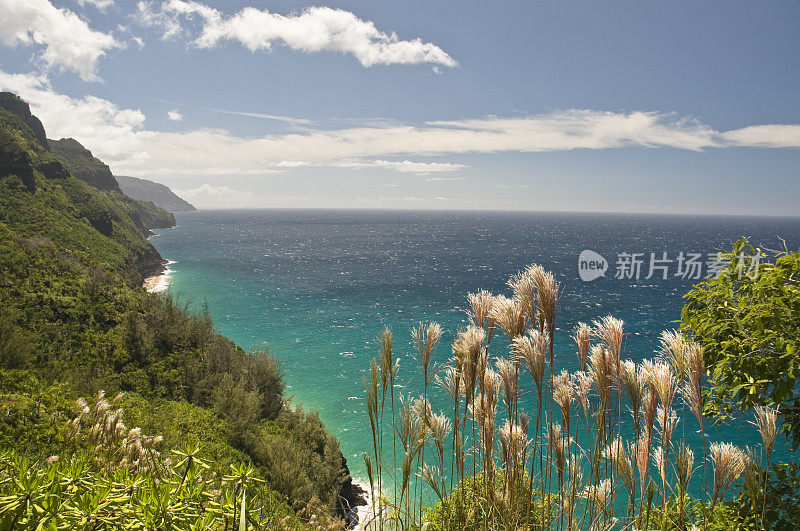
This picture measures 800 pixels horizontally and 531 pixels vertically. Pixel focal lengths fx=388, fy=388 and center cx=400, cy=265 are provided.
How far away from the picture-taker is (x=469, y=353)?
9.57 feet

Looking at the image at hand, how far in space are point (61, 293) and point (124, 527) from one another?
21653mm

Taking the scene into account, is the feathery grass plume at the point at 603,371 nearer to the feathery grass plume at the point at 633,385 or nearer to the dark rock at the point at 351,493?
the feathery grass plume at the point at 633,385

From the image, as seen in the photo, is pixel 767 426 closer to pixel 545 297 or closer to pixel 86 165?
pixel 545 297

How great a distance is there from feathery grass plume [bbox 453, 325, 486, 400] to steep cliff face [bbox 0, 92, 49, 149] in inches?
3118

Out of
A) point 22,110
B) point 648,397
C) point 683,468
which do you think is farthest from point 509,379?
point 22,110

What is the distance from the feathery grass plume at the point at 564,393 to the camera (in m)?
3.17

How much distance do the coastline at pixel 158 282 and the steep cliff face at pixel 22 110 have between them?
29.6 metres

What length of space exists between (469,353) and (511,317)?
533 mm

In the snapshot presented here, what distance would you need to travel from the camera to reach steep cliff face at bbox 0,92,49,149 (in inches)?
2334

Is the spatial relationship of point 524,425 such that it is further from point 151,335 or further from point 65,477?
point 151,335

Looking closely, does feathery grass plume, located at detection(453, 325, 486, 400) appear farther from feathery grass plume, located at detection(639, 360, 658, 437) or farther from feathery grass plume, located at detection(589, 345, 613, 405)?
feathery grass plume, located at detection(639, 360, 658, 437)

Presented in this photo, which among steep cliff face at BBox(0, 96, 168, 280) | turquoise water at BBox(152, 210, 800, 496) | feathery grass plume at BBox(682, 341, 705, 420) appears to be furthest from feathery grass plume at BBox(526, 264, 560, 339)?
steep cliff face at BBox(0, 96, 168, 280)

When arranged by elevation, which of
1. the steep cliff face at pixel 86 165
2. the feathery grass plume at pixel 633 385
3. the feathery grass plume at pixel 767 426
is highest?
the steep cliff face at pixel 86 165

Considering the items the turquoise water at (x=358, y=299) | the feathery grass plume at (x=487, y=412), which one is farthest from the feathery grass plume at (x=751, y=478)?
the turquoise water at (x=358, y=299)
